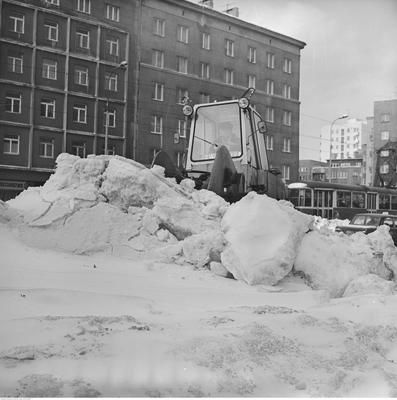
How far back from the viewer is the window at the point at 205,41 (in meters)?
4.61

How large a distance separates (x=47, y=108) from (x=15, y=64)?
459 mm

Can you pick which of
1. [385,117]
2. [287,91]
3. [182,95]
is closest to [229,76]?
[287,91]

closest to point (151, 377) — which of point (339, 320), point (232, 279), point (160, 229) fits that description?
point (339, 320)

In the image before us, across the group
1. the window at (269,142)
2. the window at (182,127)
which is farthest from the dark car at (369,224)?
the window at (182,127)

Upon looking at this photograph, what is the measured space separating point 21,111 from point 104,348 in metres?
2.46

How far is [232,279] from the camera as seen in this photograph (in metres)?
4.07

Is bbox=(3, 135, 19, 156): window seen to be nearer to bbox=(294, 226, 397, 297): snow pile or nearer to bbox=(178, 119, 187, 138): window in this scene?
bbox=(294, 226, 397, 297): snow pile

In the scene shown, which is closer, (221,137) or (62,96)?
(62,96)

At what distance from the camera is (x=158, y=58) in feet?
15.1

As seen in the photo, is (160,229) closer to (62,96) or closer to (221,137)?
(62,96)

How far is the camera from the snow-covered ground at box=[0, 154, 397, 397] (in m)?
2.21

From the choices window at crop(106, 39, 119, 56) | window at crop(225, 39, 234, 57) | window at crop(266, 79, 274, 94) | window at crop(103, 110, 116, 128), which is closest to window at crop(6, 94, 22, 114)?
window at crop(103, 110, 116, 128)

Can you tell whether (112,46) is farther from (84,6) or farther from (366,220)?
(366,220)

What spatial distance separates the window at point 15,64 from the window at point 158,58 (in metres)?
1.24
